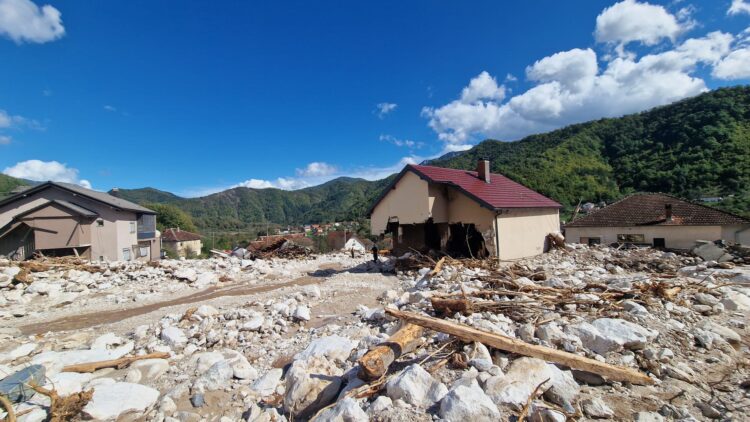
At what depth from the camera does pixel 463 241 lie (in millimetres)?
16062

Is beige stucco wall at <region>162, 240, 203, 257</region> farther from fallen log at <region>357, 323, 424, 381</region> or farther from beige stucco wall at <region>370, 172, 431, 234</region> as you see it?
fallen log at <region>357, 323, 424, 381</region>

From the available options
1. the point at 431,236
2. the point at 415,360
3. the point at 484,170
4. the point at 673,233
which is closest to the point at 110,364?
the point at 415,360

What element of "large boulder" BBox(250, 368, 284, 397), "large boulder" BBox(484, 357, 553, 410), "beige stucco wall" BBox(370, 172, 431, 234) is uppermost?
"beige stucco wall" BBox(370, 172, 431, 234)

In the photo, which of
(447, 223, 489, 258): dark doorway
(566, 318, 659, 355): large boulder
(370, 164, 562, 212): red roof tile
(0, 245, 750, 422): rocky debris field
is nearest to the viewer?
(0, 245, 750, 422): rocky debris field

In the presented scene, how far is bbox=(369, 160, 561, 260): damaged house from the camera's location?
1369 centimetres

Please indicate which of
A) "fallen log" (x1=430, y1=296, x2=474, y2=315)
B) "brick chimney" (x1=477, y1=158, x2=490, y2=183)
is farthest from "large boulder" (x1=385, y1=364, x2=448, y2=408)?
"brick chimney" (x1=477, y1=158, x2=490, y2=183)

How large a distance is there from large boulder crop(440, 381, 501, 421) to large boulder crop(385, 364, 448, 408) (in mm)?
189

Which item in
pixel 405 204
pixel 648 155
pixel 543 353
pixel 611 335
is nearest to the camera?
pixel 543 353

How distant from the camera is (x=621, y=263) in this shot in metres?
12.2

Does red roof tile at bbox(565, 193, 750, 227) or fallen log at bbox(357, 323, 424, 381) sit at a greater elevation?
red roof tile at bbox(565, 193, 750, 227)

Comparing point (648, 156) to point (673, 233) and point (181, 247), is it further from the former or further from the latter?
point (181, 247)

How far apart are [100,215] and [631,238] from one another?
1364 inches

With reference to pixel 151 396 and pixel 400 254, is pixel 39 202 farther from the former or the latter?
pixel 151 396

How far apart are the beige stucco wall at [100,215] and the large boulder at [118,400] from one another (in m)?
22.0
